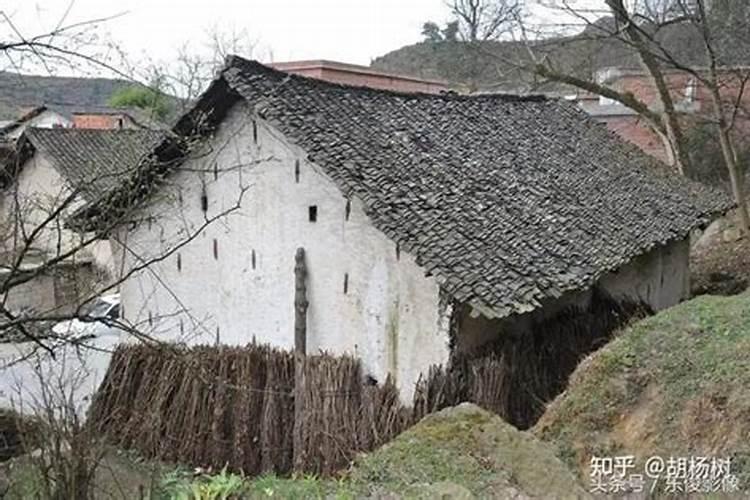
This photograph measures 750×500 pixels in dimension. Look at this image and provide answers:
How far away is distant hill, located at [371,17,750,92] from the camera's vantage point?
59.5 ft

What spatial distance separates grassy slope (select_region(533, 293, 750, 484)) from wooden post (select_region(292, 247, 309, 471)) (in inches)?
126

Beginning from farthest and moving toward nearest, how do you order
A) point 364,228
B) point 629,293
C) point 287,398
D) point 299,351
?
point 629,293, point 299,351, point 364,228, point 287,398

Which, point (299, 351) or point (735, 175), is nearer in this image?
point (299, 351)

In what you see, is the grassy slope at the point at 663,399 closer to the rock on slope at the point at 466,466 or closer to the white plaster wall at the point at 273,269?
the rock on slope at the point at 466,466

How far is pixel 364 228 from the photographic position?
9031 mm

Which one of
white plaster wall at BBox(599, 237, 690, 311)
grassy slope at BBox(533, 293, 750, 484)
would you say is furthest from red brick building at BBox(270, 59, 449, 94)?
grassy slope at BBox(533, 293, 750, 484)

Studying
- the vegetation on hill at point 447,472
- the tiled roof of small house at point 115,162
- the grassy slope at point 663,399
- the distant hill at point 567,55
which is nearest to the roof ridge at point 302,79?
the tiled roof of small house at point 115,162

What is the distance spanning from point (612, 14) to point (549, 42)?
5.96 ft

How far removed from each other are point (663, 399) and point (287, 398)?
422 cm

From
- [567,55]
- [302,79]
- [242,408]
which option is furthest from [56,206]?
[567,55]

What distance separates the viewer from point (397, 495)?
13.0 feet

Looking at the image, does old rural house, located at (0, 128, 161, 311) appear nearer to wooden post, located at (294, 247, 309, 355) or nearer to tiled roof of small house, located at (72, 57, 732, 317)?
tiled roof of small house, located at (72, 57, 732, 317)

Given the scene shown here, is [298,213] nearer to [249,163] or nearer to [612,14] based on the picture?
[249,163]

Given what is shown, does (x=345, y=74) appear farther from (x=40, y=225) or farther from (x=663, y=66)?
(x=40, y=225)
